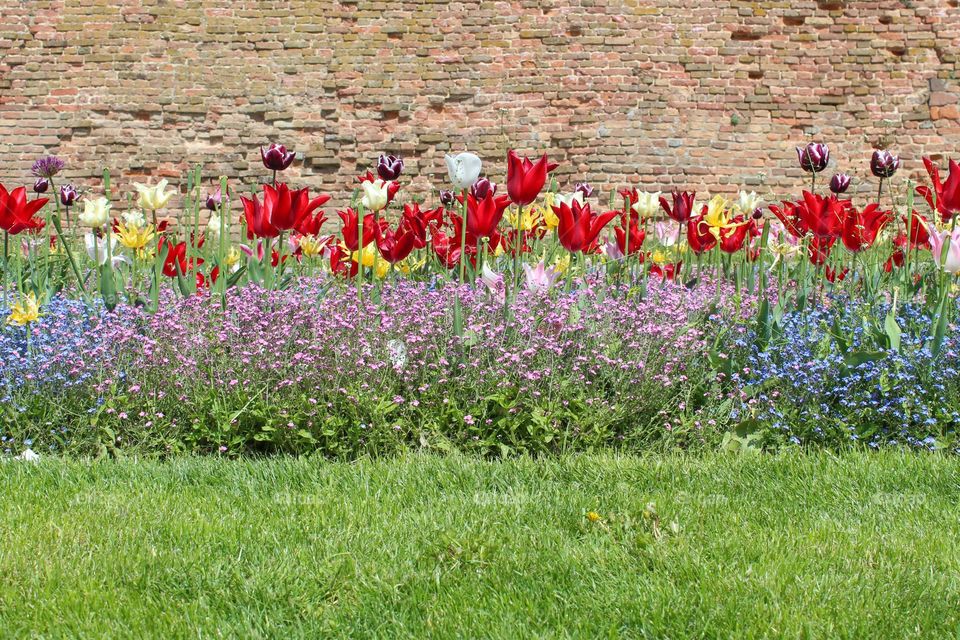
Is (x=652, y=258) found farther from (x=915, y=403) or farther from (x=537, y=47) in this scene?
(x=537, y=47)

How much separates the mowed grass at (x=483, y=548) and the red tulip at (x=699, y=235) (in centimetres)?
121

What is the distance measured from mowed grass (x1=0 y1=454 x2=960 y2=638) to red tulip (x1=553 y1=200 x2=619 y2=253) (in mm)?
860

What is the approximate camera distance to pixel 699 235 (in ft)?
14.1

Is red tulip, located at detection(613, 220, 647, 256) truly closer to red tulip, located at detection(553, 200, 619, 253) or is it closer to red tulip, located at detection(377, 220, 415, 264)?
red tulip, located at detection(553, 200, 619, 253)

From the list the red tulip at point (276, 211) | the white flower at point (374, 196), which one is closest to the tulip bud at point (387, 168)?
the white flower at point (374, 196)

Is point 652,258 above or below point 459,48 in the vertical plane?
below

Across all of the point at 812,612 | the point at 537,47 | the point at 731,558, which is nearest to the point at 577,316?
the point at 731,558

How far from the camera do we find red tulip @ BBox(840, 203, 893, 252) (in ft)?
13.0

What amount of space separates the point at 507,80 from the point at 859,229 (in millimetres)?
9280

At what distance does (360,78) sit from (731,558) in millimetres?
11325

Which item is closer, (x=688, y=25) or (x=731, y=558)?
(x=731, y=558)

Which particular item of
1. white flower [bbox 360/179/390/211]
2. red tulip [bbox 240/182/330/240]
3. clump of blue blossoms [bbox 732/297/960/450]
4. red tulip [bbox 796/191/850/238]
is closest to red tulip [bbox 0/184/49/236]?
red tulip [bbox 240/182/330/240]

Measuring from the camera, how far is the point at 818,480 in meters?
3.10

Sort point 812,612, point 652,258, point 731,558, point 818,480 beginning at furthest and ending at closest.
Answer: point 652,258
point 818,480
point 731,558
point 812,612
